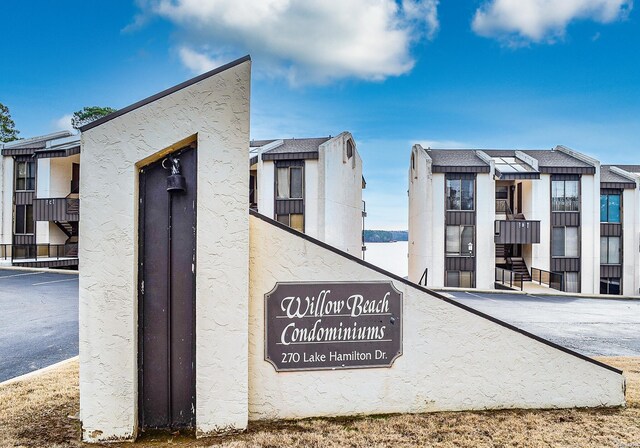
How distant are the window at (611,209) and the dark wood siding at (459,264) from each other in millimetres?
10466

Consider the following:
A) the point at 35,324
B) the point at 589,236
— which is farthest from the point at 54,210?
the point at 589,236

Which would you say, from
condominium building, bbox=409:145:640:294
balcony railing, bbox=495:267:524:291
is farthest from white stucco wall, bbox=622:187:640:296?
balcony railing, bbox=495:267:524:291

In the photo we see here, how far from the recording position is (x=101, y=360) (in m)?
3.82

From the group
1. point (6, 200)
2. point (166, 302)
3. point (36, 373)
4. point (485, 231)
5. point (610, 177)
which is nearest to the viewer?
point (166, 302)

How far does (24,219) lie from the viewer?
1009 inches

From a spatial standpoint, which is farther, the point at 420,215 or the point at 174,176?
the point at 420,215

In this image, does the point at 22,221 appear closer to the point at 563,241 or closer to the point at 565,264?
the point at 563,241

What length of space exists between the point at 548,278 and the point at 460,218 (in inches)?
256

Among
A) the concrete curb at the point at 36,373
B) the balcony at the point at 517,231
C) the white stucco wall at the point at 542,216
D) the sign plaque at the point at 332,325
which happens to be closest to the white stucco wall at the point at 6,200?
the concrete curb at the point at 36,373

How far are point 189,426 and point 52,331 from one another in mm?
6717

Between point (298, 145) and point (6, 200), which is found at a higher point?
point (298, 145)

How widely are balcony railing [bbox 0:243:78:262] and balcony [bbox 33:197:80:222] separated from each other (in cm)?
196

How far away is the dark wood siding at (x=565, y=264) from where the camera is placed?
80.0 feet

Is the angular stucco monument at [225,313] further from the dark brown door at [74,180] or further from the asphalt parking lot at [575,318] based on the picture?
the dark brown door at [74,180]
